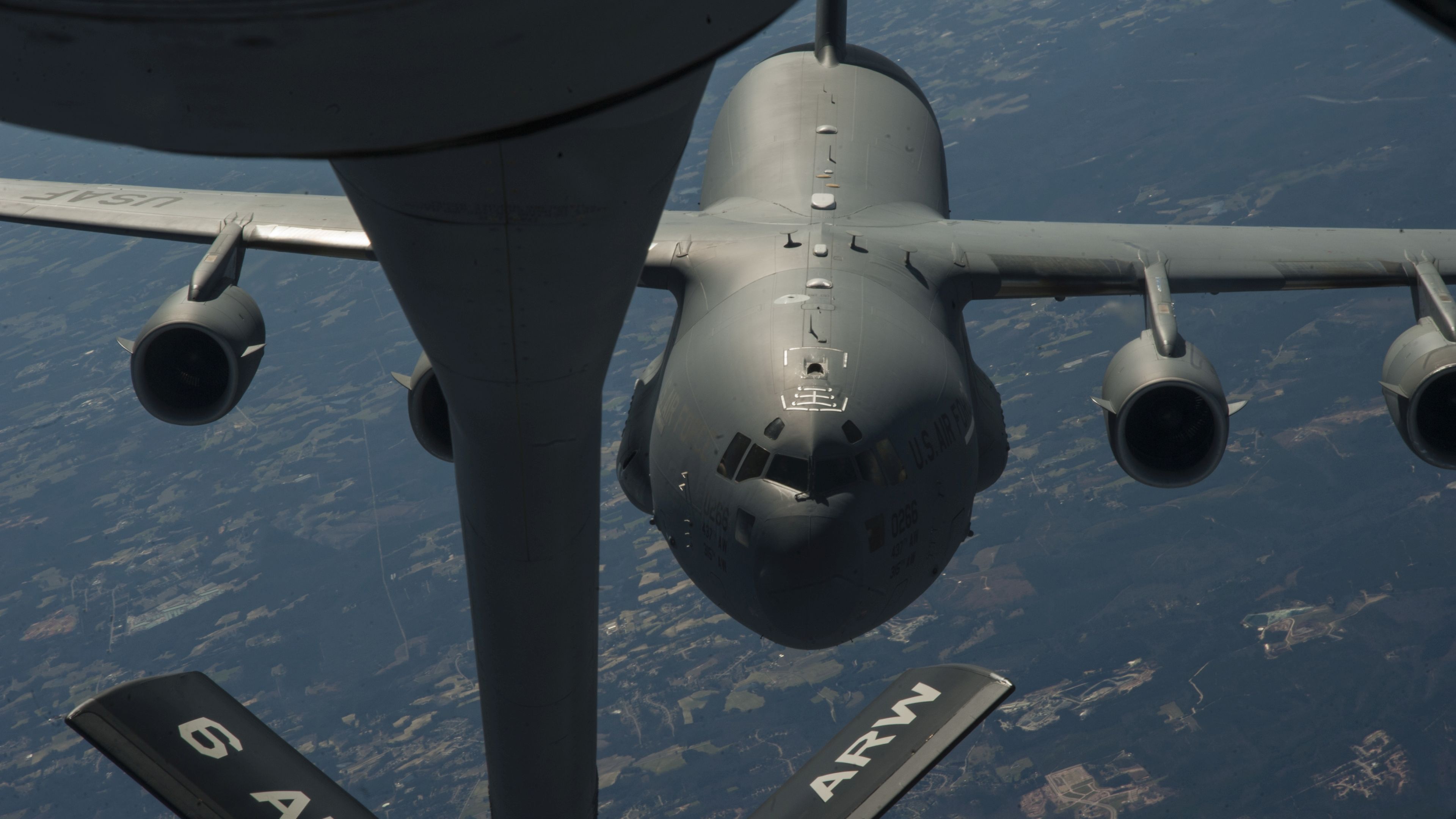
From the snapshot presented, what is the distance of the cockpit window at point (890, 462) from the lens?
584 inches

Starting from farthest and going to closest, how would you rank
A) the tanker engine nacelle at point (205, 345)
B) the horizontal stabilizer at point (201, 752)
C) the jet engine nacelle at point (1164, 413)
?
1. the tanker engine nacelle at point (205, 345)
2. the jet engine nacelle at point (1164, 413)
3. the horizontal stabilizer at point (201, 752)

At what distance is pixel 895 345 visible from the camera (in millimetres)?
15711

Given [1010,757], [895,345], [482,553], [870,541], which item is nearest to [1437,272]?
[895,345]

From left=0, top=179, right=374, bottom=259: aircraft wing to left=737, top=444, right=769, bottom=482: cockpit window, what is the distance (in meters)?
7.32

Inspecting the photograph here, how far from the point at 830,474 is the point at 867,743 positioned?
3778 mm

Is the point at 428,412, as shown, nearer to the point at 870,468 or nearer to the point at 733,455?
the point at 733,455

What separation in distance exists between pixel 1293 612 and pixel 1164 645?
19.2 m

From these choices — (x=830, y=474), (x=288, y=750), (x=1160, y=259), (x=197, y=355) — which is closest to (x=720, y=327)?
(x=830, y=474)

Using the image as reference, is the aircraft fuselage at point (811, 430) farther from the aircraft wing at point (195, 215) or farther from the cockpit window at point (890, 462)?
the aircraft wing at point (195, 215)

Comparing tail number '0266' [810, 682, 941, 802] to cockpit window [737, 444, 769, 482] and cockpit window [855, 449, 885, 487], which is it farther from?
cockpit window [737, 444, 769, 482]

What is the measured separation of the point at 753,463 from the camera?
49.1 feet

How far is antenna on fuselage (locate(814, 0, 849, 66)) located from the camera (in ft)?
82.8

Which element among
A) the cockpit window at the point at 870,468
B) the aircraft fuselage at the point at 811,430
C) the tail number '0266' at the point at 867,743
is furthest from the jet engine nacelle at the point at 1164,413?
the tail number '0266' at the point at 867,743

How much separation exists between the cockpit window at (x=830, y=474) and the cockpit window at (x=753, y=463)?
654 millimetres
